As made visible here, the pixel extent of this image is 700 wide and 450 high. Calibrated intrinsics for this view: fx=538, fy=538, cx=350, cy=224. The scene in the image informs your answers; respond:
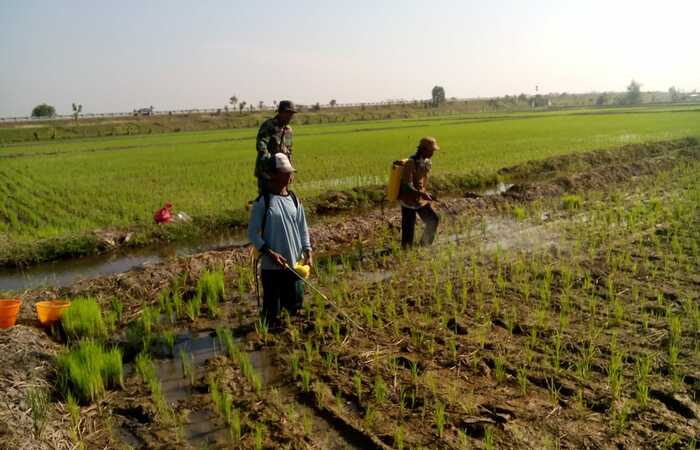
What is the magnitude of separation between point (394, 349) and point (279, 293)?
112cm

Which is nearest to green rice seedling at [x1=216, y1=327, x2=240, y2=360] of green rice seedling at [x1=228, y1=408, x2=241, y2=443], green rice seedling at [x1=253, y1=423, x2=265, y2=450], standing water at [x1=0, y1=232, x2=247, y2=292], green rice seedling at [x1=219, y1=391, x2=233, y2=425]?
green rice seedling at [x1=219, y1=391, x2=233, y2=425]

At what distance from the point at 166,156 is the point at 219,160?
323 centimetres

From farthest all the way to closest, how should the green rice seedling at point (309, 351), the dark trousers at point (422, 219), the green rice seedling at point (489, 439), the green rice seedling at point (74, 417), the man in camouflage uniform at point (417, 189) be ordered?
the dark trousers at point (422, 219) → the man in camouflage uniform at point (417, 189) → the green rice seedling at point (309, 351) → the green rice seedling at point (74, 417) → the green rice seedling at point (489, 439)

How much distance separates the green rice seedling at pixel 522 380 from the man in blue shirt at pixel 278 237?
6.16ft

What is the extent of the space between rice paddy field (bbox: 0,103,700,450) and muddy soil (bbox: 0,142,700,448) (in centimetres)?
1

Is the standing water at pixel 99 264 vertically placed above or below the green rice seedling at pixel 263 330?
below

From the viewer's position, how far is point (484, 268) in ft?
19.9

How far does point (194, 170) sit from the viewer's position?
15164mm

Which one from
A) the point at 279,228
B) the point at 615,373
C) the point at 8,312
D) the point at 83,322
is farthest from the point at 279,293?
the point at 615,373

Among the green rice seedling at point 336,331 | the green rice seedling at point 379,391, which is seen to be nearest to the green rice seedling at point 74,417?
the green rice seedling at point 379,391

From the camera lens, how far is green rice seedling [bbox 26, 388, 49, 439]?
3026 millimetres

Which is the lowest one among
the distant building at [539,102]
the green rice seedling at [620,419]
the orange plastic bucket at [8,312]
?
the green rice seedling at [620,419]

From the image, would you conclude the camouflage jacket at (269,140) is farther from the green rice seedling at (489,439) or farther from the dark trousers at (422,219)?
the green rice seedling at (489,439)

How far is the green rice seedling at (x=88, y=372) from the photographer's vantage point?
3.55 metres
